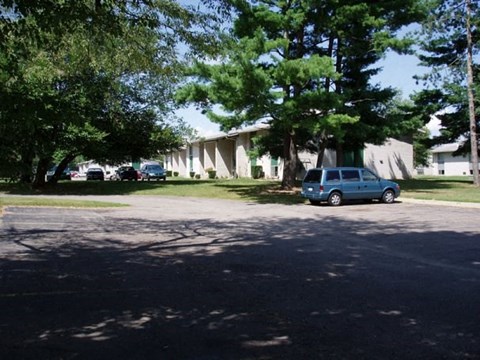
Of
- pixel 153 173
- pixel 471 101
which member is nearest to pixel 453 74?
pixel 471 101

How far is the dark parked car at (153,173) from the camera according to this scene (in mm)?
51812

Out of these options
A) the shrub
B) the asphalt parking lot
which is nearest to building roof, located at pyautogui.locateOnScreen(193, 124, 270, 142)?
the shrub

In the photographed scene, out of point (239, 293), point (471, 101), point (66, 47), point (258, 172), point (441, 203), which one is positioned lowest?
point (239, 293)

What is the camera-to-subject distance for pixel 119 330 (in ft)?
16.7

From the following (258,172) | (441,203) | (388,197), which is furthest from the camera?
(258,172)

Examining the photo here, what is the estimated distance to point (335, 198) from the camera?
22047 millimetres

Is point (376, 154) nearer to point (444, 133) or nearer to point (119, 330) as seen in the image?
point (444, 133)

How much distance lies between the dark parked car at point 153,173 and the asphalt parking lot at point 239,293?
3805 cm

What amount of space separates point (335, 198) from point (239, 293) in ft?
52.4

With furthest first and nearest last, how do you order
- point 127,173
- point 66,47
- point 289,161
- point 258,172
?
point 127,173
point 258,172
point 289,161
point 66,47

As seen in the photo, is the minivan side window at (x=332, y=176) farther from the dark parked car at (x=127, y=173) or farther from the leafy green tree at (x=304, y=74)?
the dark parked car at (x=127, y=173)

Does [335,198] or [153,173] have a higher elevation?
[153,173]

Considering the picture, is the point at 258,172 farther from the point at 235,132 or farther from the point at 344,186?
the point at 344,186

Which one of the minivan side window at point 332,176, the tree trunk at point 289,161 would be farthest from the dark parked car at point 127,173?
the minivan side window at point 332,176
